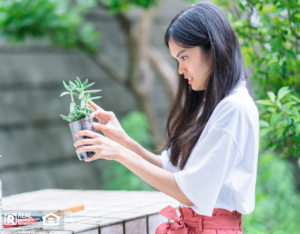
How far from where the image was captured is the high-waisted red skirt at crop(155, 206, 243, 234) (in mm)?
1084

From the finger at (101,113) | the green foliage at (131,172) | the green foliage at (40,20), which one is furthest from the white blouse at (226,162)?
the green foliage at (131,172)

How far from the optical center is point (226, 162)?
989 millimetres

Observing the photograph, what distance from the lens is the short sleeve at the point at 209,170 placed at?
988mm

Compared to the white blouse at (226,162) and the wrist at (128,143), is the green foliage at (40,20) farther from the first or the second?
the white blouse at (226,162)

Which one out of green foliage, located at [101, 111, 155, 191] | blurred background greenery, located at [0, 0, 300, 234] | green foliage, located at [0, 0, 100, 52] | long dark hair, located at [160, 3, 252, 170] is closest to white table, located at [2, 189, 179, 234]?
long dark hair, located at [160, 3, 252, 170]

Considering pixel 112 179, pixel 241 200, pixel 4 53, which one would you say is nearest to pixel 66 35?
pixel 4 53

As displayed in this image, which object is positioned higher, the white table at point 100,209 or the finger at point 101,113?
the finger at point 101,113

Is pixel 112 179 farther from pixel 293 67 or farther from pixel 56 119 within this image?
pixel 293 67

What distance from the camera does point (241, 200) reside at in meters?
1.03

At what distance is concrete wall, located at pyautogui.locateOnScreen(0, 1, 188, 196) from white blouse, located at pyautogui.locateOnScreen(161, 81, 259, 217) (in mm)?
2769

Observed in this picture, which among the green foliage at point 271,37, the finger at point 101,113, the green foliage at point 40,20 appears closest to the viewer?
the finger at point 101,113

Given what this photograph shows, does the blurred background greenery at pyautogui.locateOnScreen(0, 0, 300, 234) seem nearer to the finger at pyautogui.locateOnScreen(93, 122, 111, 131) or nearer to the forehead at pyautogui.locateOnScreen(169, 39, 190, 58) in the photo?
the forehead at pyautogui.locateOnScreen(169, 39, 190, 58)

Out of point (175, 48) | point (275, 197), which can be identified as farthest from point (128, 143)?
point (275, 197)

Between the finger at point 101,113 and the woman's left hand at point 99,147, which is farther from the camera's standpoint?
the finger at point 101,113
